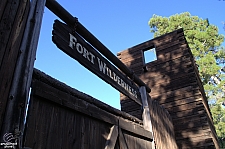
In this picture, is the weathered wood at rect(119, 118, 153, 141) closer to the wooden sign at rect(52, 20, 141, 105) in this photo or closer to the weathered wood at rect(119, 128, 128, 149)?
the weathered wood at rect(119, 128, 128, 149)

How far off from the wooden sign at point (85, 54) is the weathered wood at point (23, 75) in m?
0.40

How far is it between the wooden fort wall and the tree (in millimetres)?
11824

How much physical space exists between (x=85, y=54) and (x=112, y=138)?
1.55 m

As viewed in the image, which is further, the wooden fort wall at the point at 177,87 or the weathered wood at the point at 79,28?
the wooden fort wall at the point at 177,87

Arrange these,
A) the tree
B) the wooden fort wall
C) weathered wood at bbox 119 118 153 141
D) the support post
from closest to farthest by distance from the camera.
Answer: weathered wood at bbox 119 118 153 141 → the support post → the wooden fort wall → the tree

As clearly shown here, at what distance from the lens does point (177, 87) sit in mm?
10719

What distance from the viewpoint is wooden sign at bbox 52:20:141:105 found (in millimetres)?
3279

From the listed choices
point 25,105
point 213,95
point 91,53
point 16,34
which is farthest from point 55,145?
point 213,95

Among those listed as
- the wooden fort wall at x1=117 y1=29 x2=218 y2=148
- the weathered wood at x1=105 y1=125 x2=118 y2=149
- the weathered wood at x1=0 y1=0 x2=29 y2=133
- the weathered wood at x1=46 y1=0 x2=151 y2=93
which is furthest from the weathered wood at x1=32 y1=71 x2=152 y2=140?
the wooden fort wall at x1=117 y1=29 x2=218 y2=148

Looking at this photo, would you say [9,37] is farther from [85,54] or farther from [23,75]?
[85,54]

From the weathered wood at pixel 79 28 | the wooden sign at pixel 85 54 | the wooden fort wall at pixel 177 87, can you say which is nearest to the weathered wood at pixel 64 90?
the wooden sign at pixel 85 54

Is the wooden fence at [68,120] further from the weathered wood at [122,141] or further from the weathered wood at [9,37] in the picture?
the weathered wood at [9,37]

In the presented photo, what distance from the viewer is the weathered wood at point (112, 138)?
3.71m

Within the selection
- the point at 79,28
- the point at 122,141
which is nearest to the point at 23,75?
the point at 79,28
